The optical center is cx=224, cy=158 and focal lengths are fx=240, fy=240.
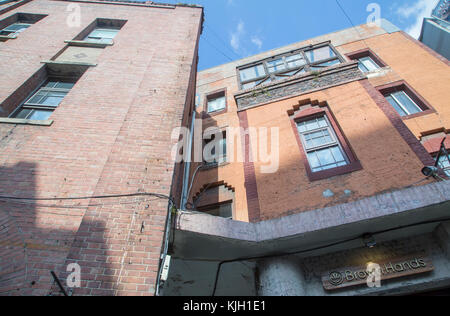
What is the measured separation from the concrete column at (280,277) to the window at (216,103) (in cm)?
822

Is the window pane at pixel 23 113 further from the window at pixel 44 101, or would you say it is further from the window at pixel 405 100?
the window at pixel 405 100

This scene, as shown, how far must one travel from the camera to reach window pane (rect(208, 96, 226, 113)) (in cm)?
1223

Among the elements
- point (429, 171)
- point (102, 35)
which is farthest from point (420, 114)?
point (102, 35)

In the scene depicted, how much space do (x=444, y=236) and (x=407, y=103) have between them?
635 centimetres

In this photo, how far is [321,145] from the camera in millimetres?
7055

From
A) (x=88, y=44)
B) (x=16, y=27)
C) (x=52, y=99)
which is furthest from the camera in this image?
(x=16, y=27)

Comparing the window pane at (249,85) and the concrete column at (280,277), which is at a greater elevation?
the window pane at (249,85)

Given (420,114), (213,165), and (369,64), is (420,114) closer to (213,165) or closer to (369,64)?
(369,64)

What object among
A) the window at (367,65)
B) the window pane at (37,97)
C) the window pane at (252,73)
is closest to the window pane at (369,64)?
the window at (367,65)

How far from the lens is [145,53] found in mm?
7438

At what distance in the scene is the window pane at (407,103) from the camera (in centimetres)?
885

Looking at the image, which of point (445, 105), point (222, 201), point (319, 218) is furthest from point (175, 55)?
point (445, 105)

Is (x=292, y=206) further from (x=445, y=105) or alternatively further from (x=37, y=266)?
(x=445, y=105)

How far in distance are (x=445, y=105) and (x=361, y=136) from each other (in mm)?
4433
